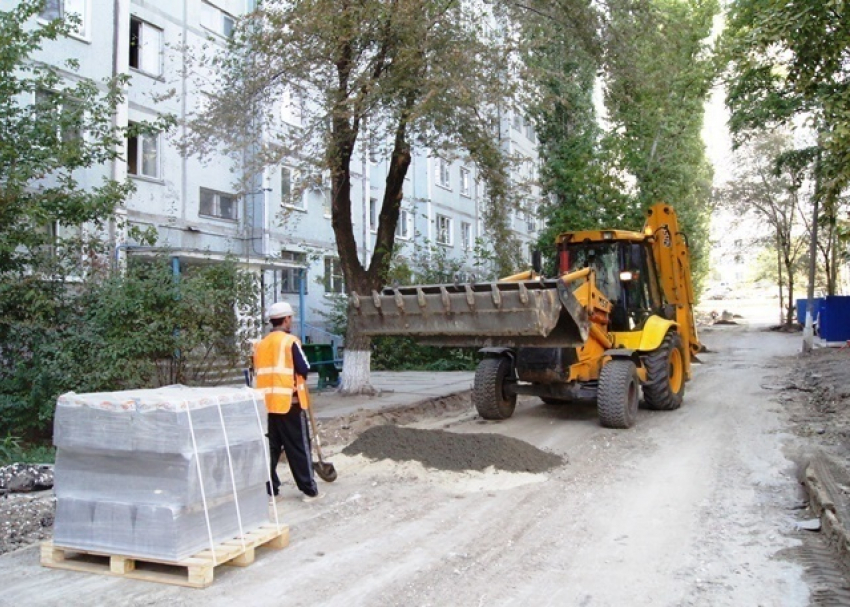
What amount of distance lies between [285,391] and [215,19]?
18.2m

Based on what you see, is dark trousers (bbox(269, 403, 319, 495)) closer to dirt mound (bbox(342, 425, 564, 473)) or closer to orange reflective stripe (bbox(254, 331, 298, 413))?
orange reflective stripe (bbox(254, 331, 298, 413))

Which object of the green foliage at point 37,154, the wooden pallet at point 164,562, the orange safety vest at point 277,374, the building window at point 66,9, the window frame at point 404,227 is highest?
the building window at point 66,9

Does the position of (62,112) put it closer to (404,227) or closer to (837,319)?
(404,227)

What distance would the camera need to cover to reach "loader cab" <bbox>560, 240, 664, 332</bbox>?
11.6 meters

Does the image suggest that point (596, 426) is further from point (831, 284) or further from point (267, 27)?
point (831, 284)

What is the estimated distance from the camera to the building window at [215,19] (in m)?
21.2

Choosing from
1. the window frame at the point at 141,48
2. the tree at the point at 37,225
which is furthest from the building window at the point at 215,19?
the tree at the point at 37,225

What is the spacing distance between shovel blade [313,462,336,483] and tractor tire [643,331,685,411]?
5.94 m

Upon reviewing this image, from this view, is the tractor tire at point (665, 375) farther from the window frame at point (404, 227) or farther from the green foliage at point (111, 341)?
the window frame at point (404, 227)

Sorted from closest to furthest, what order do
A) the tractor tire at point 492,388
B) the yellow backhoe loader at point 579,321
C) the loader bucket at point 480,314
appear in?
the loader bucket at point 480,314 < the yellow backhoe loader at point 579,321 < the tractor tire at point 492,388

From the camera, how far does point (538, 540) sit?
18.4ft

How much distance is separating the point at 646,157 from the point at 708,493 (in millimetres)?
19039

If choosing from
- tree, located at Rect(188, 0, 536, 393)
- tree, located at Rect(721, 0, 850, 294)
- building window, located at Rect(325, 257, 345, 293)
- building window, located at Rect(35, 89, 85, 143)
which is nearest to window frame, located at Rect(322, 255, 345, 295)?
building window, located at Rect(325, 257, 345, 293)

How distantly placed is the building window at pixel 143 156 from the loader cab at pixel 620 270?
11858 mm
